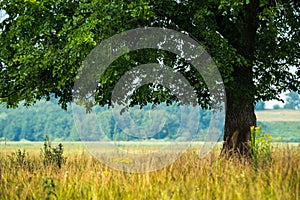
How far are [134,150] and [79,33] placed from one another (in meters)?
3.06

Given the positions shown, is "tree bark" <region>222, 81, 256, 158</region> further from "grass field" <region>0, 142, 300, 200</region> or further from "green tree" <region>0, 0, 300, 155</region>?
"grass field" <region>0, 142, 300, 200</region>

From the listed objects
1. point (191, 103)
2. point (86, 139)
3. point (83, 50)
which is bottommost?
point (86, 139)

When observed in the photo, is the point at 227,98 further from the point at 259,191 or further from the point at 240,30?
the point at 259,191

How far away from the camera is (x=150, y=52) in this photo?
11117 mm

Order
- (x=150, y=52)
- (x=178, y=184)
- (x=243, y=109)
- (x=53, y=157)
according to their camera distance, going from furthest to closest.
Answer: (x=243, y=109)
(x=53, y=157)
(x=150, y=52)
(x=178, y=184)

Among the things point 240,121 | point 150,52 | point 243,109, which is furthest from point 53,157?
point 243,109

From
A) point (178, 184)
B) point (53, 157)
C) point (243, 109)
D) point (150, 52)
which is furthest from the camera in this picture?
point (243, 109)

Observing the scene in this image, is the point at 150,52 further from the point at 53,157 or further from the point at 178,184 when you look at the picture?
the point at 178,184

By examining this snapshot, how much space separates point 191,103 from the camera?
1348 cm

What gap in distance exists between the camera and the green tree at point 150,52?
35.5ft

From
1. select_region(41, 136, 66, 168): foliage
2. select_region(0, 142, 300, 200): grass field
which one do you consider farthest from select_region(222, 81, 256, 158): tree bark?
select_region(41, 136, 66, 168): foliage

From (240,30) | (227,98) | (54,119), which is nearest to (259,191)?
(227,98)

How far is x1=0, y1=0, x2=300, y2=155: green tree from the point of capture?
10812 mm

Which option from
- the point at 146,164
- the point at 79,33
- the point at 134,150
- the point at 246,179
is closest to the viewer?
the point at 246,179
